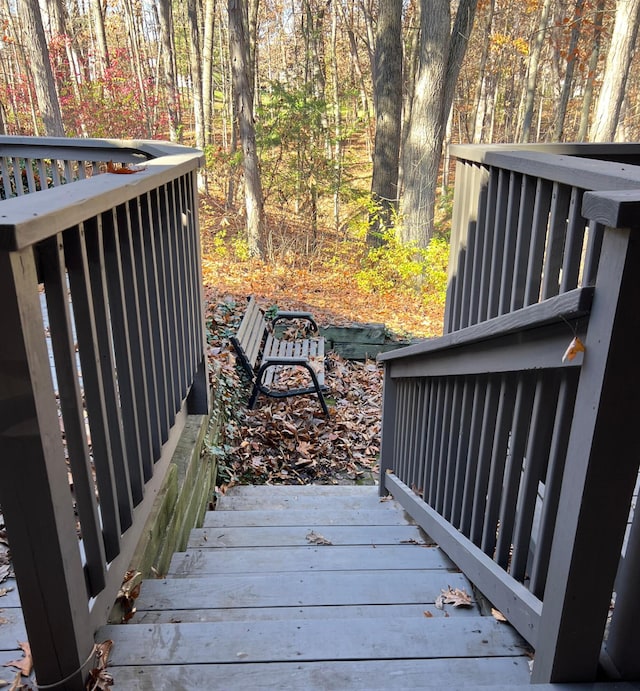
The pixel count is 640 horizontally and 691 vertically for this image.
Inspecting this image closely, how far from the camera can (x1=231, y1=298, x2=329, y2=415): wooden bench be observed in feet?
19.5

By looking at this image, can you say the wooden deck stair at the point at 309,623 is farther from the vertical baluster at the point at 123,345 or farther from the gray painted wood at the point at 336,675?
the vertical baluster at the point at 123,345

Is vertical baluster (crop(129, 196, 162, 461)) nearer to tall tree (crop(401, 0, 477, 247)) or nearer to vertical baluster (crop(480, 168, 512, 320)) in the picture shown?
vertical baluster (crop(480, 168, 512, 320))

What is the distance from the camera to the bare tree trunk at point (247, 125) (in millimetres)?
11000

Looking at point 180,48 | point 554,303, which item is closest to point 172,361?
point 554,303

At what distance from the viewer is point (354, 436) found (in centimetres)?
621

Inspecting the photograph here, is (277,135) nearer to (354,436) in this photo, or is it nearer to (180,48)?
(354,436)

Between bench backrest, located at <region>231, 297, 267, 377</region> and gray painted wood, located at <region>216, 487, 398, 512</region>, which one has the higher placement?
bench backrest, located at <region>231, 297, 267, 377</region>

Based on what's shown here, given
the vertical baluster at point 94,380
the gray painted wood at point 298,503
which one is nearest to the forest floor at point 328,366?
the gray painted wood at point 298,503

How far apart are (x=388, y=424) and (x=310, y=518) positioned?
0.99 m

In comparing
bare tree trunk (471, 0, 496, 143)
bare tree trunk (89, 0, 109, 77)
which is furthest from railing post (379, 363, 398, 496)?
bare tree trunk (471, 0, 496, 143)

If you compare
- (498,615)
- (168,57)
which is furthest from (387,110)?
(498,615)

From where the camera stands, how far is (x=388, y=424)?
4289 mm

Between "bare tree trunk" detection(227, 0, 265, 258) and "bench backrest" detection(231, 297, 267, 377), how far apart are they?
14.9 ft

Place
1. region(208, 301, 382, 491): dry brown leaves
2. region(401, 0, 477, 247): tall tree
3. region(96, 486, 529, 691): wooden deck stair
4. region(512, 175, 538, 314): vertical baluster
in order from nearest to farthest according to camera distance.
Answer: region(96, 486, 529, 691): wooden deck stair < region(512, 175, 538, 314): vertical baluster < region(208, 301, 382, 491): dry brown leaves < region(401, 0, 477, 247): tall tree
